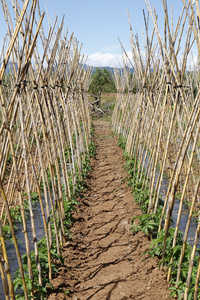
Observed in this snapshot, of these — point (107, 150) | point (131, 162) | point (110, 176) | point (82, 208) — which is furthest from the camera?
point (107, 150)

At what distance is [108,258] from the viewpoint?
4090 millimetres

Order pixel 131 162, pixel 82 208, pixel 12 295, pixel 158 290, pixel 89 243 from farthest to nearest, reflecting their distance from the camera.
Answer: pixel 131 162 → pixel 82 208 → pixel 89 243 → pixel 158 290 → pixel 12 295

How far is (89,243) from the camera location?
15.0 ft

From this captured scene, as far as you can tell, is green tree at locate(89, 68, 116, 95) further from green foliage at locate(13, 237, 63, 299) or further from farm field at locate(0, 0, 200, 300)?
green foliage at locate(13, 237, 63, 299)

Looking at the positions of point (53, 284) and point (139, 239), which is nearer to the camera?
point (53, 284)

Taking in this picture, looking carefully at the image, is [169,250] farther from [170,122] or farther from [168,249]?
[170,122]

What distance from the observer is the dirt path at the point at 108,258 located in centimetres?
329

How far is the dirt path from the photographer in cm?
329

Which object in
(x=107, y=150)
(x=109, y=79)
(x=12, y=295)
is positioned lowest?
(x=107, y=150)

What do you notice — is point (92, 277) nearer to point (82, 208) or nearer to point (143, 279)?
point (143, 279)

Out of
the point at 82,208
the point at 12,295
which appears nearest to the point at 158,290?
the point at 12,295

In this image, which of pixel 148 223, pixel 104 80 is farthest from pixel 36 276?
pixel 104 80

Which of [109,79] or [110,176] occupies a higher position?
[109,79]

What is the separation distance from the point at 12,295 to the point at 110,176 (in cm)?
596
